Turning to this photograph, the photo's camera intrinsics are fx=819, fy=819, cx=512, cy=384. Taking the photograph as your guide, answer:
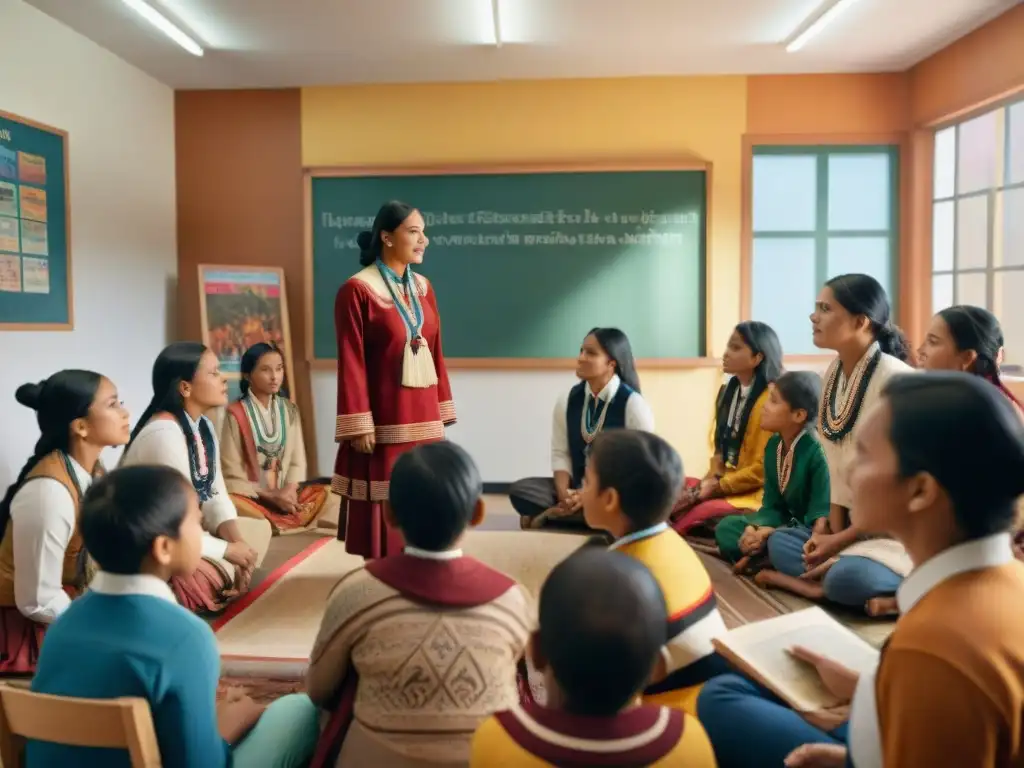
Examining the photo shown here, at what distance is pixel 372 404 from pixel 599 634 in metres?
2.36

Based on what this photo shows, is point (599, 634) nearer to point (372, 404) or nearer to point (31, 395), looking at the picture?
point (31, 395)

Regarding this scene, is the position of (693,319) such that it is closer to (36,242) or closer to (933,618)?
(36,242)

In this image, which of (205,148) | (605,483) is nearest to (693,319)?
(205,148)

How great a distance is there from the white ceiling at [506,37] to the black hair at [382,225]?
5.37 ft

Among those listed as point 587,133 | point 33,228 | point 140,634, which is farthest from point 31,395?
point 587,133

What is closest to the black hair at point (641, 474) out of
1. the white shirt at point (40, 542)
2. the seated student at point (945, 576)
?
the seated student at point (945, 576)

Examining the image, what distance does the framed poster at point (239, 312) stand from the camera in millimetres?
5446

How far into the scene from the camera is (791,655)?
5.75 feet

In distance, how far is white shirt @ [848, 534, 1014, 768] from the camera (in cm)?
102

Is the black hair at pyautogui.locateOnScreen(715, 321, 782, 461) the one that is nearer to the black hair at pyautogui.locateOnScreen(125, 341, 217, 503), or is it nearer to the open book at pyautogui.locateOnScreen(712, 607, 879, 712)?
the open book at pyautogui.locateOnScreen(712, 607, 879, 712)

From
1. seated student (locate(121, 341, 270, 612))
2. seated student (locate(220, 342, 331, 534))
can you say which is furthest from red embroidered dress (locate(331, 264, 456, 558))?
seated student (locate(220, 342, 331, 534))

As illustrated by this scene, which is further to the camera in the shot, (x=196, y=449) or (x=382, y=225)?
(x=382, y=225)

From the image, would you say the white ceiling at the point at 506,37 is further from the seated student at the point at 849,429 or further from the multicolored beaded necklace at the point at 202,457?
the multicolored beaded necklace at the point at 202,457

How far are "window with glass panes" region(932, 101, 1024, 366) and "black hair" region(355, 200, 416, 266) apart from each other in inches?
137
